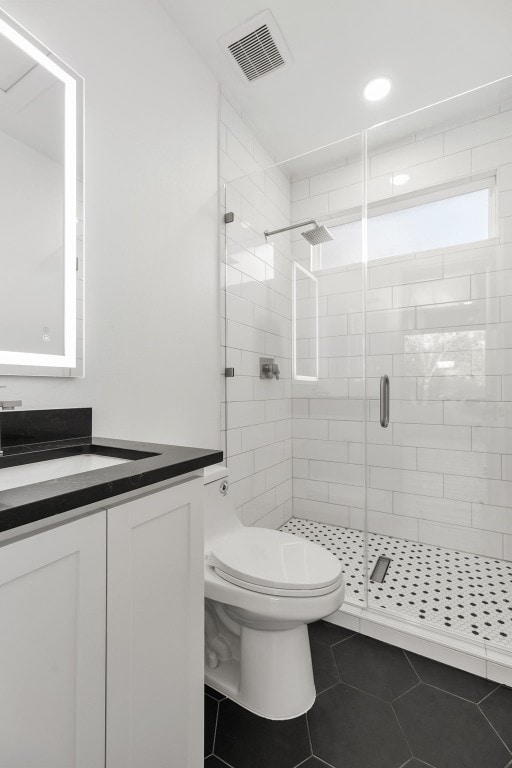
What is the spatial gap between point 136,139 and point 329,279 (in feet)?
4.26

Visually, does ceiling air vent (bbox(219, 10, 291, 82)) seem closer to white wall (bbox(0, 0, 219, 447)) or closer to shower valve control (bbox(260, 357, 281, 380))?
white wall (bbox(0, 0, 219, 447))

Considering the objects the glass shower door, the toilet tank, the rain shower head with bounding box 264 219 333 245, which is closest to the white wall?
the toilet tank

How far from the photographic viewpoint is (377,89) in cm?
204

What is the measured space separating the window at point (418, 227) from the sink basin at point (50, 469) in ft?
5.86

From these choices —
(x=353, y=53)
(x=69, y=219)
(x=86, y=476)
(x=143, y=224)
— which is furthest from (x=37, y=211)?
(x=353, y=53)

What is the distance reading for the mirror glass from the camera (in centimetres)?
107

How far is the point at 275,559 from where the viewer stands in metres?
1.31

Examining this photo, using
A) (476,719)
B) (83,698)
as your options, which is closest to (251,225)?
(83,698)

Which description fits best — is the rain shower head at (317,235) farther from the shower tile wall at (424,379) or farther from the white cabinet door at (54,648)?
the white cabinet door at (54,648)

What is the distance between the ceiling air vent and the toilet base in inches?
96.4

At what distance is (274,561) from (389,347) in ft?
5.02

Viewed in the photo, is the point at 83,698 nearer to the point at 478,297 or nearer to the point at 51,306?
the point at 51,306

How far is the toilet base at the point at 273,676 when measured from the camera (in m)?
1.24

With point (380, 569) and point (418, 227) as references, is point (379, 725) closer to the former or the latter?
point (380, 569)
